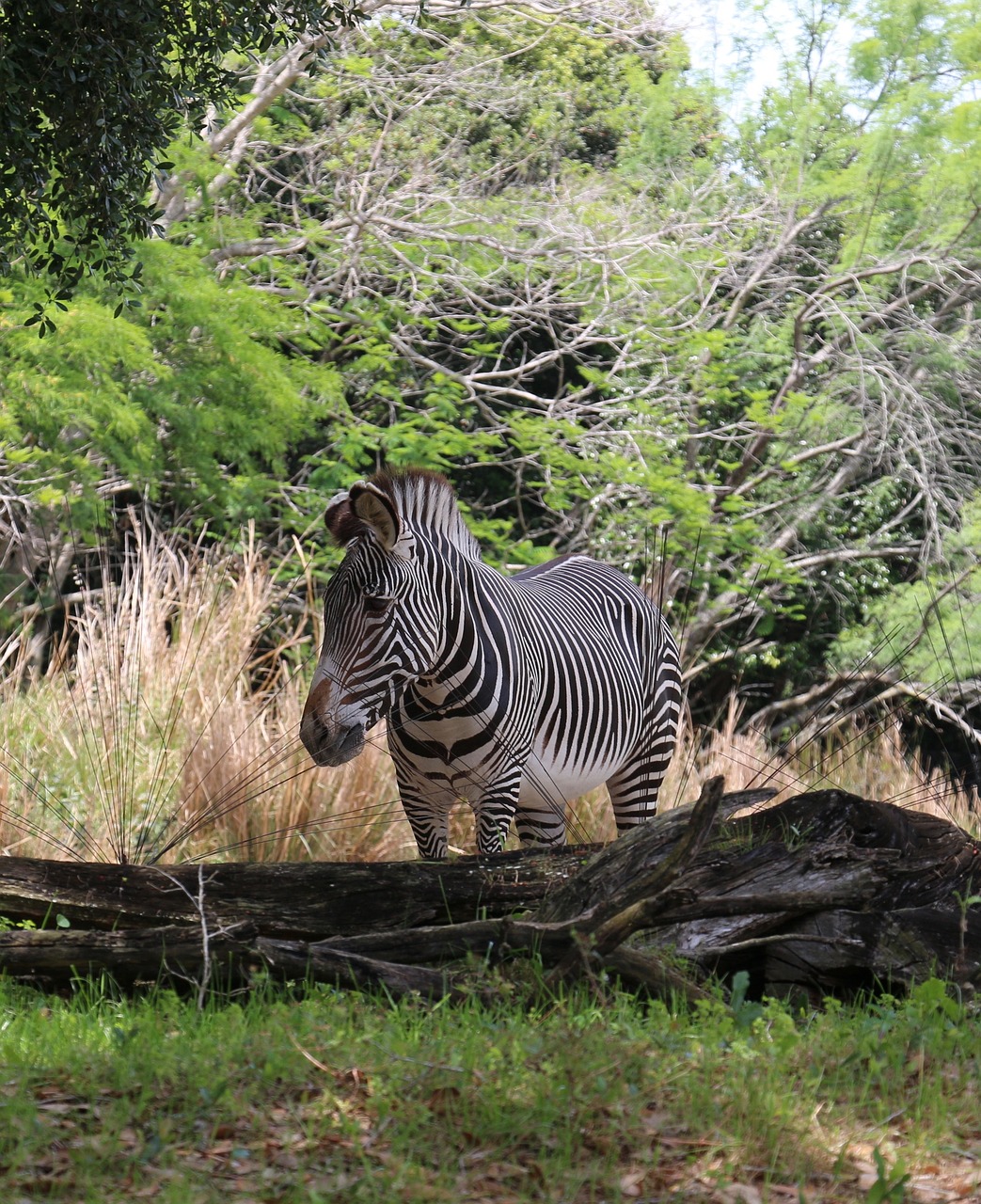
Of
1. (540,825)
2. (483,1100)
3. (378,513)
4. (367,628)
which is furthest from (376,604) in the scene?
(483,1100)

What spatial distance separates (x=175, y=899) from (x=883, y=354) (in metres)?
11.6

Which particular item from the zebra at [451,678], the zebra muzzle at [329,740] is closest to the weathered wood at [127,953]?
the zebra muzzle at [329,740]

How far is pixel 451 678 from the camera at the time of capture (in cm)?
534

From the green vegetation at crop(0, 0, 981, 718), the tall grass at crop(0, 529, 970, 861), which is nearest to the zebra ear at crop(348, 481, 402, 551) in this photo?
the tall grass at crop(0, 529, 970, 861)

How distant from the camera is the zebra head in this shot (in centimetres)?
491

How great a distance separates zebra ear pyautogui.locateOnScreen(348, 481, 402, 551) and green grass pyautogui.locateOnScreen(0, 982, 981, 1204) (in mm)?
1852

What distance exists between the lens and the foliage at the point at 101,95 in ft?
16.5

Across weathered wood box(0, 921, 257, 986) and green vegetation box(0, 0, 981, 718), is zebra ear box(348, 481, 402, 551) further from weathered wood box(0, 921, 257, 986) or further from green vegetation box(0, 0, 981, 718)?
green vegetation box(0, 0, 981, 718)

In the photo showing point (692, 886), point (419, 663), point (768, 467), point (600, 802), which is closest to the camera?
point (692, 886)

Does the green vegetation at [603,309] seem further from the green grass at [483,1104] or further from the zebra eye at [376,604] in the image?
the green grass at [483,1104]

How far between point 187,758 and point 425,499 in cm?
234

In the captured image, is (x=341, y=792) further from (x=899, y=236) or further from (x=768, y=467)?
(x=899, y=236)

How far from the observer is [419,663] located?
203 inches

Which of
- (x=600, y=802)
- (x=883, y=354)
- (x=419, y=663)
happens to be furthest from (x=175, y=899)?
(x=883, y=354)
